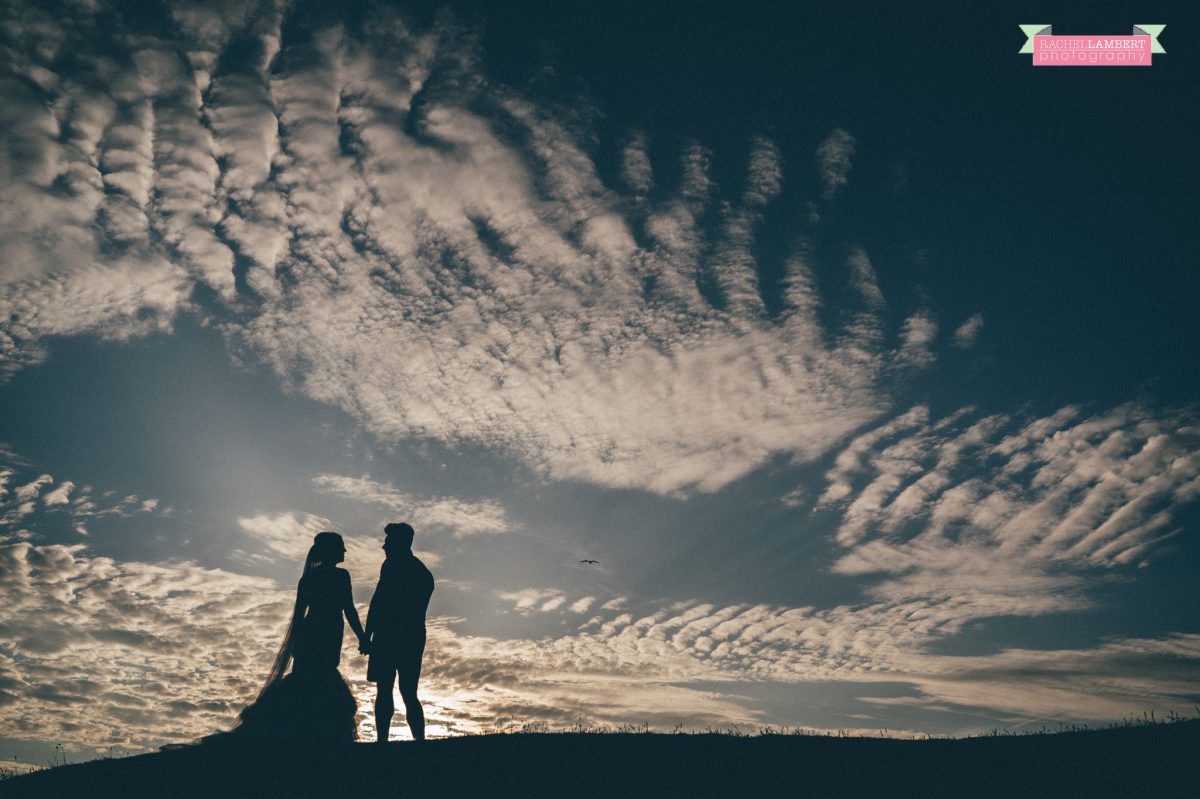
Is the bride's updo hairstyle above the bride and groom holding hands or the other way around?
above

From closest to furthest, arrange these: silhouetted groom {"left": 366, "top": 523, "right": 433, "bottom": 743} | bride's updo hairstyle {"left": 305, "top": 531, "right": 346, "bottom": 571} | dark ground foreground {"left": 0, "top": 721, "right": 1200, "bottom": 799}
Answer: dark ground foreground {"left": 0, "top": 721, "right": 1200, "bottom": 799}, silhouetted groom {"left": 366, "top": 523, "right": 433, "bottom": 743}, bride's updo hairstyle {"left": 305, "top": 531, "right": 346, "bottom": 571}

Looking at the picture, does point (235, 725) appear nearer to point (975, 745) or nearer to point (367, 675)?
point (367, 675)

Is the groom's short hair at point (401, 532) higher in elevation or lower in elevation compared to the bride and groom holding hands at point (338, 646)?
higher

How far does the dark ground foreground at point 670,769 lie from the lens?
8898mm

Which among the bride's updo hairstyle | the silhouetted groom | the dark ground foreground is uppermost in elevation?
the bride's updo hairstyle

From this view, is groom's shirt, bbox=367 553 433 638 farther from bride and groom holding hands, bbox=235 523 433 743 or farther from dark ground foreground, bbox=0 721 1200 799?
dark ground foreground, bbox=0 721 1200 799

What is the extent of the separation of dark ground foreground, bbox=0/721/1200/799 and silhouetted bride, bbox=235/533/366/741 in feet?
1.88

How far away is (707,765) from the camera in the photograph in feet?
32.5

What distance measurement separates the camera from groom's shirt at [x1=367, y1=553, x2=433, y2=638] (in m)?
11.0

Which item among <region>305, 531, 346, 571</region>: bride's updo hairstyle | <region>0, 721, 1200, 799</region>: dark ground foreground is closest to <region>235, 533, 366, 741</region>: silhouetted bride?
<region>305, 531, 346, 571</region>: bride's updo hairstyle

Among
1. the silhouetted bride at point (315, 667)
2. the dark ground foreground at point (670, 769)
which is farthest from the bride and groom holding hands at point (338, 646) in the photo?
the dark ground foreground at point (670, 769)

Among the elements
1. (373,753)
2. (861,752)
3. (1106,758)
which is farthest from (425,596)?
(1106,758)

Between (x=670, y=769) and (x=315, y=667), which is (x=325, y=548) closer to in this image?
(x=315, y=667)

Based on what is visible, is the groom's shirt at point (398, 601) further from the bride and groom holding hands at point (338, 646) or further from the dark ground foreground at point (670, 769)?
the dark ground foreground at point (670, 769)
